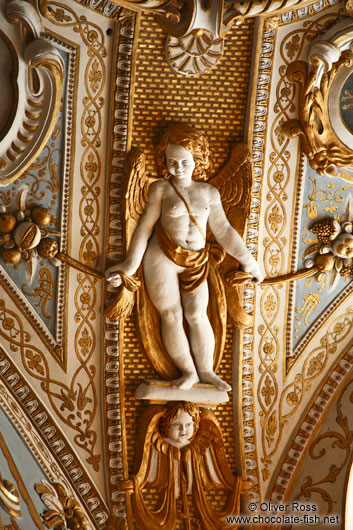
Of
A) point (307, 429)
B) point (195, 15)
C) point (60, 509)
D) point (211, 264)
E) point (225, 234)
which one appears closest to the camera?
point (195, 15)

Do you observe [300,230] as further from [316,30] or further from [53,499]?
[53,499]

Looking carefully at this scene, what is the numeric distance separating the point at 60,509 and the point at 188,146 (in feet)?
7.76

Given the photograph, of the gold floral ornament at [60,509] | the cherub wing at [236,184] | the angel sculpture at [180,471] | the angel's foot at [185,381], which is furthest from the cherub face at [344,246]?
the gold floral ornament at [60,509]

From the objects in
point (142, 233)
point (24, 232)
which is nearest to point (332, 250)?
point (142, 233)

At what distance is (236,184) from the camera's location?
21.5 ft

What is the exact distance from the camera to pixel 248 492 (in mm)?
6934

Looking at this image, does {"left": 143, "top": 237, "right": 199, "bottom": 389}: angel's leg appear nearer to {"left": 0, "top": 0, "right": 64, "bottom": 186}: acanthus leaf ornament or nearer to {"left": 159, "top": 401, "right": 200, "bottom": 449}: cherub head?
{"left": 159, "top": 401, "right": 200, "bottom": 449}: cherub head

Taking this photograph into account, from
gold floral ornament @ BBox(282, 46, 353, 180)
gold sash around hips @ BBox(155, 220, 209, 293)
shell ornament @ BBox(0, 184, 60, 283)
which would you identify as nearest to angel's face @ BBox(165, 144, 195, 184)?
gold sash around hips @ BBox(155, 220, 209, 293)

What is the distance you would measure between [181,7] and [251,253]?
1709mm

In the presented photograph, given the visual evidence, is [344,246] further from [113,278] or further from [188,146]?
[113,278]

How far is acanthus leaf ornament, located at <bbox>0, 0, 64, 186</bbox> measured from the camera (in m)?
5.97

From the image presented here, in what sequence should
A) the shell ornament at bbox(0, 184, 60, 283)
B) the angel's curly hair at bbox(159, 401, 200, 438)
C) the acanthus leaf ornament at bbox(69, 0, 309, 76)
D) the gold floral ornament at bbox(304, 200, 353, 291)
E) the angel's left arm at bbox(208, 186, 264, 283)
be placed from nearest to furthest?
the acanthus leaf ornament at bbox(69, 0, 309, 76)
the shell ornament at bbox(0, 184, 60, 283)
the angel's left arm at bbox(208, 186, 264, 283)
the angel's curly hair at bbox(159, 401, 200, 438)
the gold floral ornament at bbox(304, 200, 353, 291)

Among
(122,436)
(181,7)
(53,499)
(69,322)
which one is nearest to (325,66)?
(181,7)

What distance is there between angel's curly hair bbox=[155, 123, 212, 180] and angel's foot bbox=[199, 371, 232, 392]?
4.23ft
